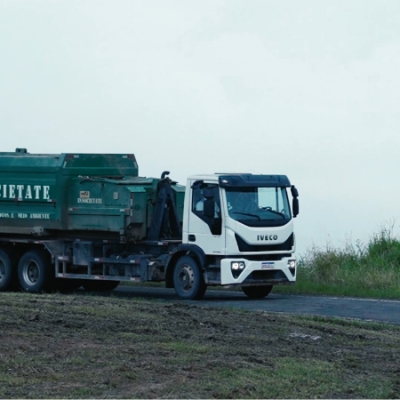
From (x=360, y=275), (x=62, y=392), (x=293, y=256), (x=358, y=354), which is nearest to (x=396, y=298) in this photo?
(x=293, y=256)

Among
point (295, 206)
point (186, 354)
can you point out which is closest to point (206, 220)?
point (295, 206)

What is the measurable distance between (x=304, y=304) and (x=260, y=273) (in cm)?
172

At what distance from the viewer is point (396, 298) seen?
2147 cm

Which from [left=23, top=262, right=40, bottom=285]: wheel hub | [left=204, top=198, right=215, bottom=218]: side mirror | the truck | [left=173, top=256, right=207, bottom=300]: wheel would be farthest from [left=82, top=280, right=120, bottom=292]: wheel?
[left=204, top=198, right=215, bottom=218]: side mirror

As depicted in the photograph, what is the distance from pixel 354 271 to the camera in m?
26.1

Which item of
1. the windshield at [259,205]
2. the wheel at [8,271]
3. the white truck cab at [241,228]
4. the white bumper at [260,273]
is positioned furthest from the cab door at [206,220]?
the wheel at [8,271]

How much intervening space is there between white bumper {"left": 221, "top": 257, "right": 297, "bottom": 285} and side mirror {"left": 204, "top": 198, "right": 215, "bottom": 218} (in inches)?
39.9

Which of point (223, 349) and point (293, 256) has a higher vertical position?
point (293, 256)

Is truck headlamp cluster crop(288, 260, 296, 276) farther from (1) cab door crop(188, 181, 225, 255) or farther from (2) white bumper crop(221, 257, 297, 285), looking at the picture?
(1) cab door crop(188, 181, 225, 255)

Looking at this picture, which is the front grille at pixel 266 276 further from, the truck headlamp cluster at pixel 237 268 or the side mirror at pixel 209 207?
the side mirror at pixel 209 207

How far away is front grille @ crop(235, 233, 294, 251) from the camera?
2061 centimetres

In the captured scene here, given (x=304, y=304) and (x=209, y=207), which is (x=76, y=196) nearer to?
(x=209, y=207)

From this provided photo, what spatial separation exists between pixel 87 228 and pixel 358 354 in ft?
38.1

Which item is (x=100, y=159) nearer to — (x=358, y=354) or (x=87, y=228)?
(x=87, y=228)
